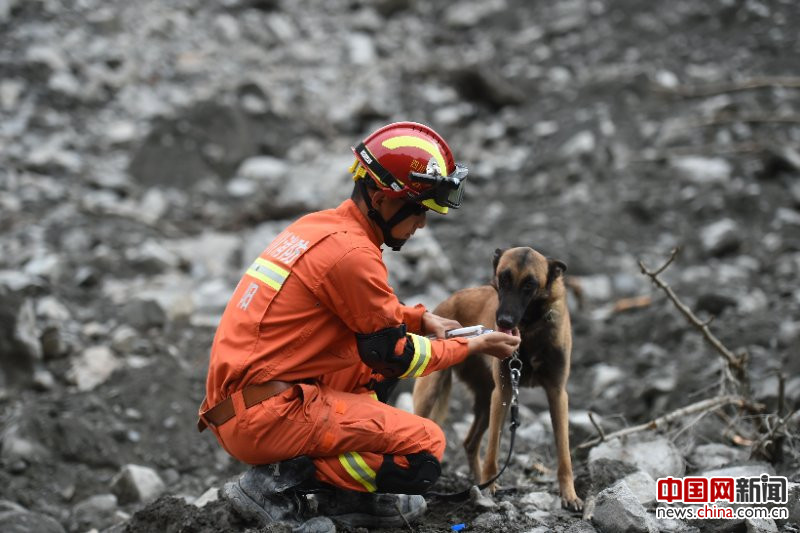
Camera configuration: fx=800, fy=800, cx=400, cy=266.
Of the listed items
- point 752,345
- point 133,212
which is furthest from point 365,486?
point 133,212

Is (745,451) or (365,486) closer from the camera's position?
(365,486)

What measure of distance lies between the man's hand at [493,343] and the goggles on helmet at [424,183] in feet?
1.99

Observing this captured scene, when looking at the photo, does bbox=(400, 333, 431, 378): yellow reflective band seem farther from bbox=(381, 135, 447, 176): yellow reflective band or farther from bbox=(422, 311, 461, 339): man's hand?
bbox=(381, 135, 447, 176): yellow reflective band

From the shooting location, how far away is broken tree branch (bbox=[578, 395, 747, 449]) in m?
4.52

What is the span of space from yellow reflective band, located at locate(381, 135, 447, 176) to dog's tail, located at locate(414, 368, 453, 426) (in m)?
1.48

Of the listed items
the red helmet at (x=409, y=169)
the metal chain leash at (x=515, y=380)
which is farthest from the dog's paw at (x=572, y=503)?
the red helmet at (x=409, y=169)

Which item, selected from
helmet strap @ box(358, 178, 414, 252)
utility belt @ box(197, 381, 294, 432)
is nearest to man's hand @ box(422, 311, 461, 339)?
helmet strap @ box(358, 178, 414, 252)

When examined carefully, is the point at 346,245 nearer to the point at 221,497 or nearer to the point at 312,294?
the point at 312,294

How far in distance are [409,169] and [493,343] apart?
0.87 m

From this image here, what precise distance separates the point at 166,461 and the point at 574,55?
9.59 m

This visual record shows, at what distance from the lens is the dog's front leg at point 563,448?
3.96 metres

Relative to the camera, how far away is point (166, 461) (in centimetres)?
533
